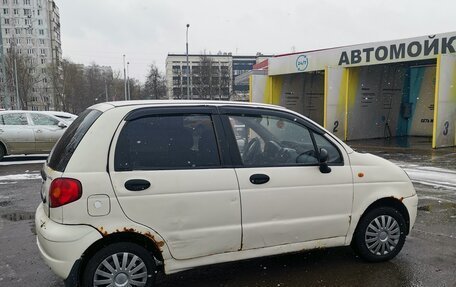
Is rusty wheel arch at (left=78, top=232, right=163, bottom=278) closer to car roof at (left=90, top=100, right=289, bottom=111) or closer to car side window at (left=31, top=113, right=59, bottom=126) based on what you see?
car roof at (left=90, top=100, right=289, bottom=111)

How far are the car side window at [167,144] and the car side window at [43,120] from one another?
Answer: 1007 cm

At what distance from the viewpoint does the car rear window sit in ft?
10.8

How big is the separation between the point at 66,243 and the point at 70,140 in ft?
2.87

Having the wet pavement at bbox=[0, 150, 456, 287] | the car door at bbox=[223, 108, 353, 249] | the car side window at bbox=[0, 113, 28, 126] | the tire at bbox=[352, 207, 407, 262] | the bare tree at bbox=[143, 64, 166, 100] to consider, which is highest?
the bare tree at bbox=[143, 64, 166, 100]

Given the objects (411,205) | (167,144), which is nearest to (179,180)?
(167,144)

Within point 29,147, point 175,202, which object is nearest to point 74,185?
point 175,202

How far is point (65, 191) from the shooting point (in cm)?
312

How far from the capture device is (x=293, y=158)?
12.9ft

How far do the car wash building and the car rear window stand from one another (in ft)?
52.6

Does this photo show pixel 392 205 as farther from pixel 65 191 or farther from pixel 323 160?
pixel 65 191

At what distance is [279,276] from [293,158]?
1175 millimetres

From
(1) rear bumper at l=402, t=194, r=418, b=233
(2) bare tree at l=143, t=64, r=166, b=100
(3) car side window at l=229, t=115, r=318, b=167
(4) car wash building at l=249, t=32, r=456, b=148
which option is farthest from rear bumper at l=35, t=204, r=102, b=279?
(2) bare tree at l=143, t=64, r=166, b=100

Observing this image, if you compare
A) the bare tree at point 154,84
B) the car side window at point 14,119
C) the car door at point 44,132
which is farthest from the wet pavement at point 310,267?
the bare tree at point 154,84

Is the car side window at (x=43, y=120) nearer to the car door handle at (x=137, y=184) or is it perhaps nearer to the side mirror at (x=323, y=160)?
the car door handle at (x=137, y=184)
